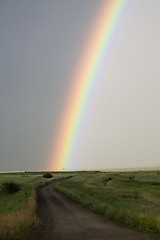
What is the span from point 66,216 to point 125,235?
986 cm

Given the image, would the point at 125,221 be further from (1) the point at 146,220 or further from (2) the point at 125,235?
(2) the point at 125,235

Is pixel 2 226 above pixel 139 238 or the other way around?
above

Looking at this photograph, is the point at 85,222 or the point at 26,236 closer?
the point at 26,236

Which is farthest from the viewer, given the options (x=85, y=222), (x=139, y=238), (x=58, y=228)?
(x=85, y=222)

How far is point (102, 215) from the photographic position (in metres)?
23.5

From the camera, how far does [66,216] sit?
23.7 meters

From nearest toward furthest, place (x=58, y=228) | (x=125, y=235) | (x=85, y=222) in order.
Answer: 1. (x=125, y=235)
2. (x=58, y=228)
3. (x=85, y=222)

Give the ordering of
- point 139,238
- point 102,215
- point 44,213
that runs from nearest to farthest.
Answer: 1. point 139,238
2. point 102,215
3. point 44,213

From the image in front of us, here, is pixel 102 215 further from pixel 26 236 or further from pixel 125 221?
pixel 26 236

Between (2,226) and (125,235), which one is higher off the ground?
(2,226)

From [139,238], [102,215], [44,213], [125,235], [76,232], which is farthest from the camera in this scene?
[44,213]

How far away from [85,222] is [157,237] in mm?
7763

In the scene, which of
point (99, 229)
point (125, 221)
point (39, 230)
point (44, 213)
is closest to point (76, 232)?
point (99, 229)

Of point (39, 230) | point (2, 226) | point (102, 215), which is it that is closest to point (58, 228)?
point (39, 230)
